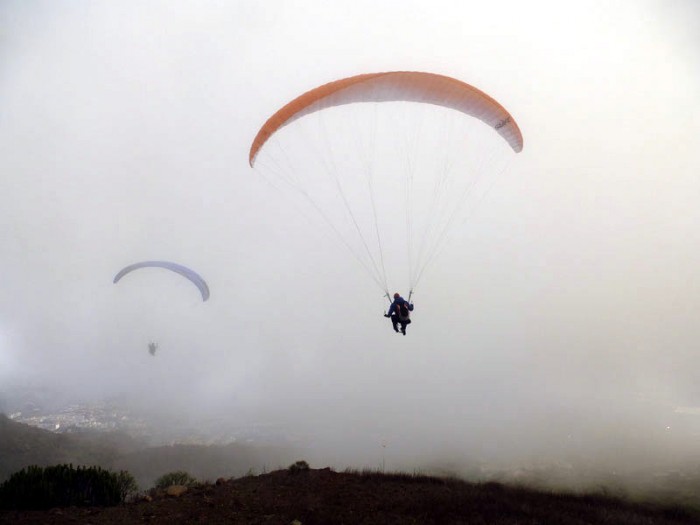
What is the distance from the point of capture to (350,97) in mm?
14281

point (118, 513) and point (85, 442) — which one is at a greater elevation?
point (118, 513)

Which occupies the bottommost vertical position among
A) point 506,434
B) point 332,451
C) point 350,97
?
point 332,451

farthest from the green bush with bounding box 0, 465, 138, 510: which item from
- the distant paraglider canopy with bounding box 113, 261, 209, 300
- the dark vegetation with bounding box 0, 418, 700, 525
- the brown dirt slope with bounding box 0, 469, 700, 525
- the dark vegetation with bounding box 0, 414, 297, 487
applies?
the dark vegetation with bounding box 0, 414, 297, 487

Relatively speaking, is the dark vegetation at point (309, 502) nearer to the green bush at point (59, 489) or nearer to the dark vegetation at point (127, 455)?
the green bush at point (59, 489)

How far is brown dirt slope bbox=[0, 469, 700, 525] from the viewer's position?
8734 mm

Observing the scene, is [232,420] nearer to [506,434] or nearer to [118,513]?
[506,434]

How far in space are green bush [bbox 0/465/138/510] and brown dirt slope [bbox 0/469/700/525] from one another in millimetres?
856

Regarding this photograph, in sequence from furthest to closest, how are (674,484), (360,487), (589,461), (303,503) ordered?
1. (589,461)
2. (674,484)
3. (360,487)
4. (303,503)

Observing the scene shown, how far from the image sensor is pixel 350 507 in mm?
9742

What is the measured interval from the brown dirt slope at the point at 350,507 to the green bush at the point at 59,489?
33.7 inches

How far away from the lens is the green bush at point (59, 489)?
920 centimetres

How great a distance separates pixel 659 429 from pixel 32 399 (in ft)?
459

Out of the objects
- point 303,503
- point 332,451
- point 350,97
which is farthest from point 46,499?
point 332,451

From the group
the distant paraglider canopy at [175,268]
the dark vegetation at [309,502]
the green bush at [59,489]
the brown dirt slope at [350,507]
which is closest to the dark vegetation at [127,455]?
the distant paraglider canopy at [175,268]
